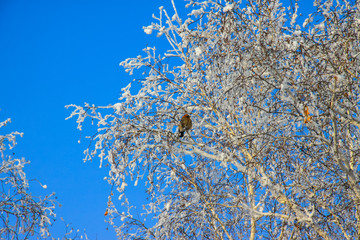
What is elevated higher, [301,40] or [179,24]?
[179,24]

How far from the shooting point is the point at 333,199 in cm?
554

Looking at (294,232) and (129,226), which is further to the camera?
(129,226)

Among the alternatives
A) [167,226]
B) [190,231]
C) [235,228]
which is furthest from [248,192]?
[167,226]

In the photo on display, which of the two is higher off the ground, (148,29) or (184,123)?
(148,29)

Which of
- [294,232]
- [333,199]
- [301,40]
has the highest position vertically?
[301,40]

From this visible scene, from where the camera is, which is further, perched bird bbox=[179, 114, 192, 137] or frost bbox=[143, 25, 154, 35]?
perched bird bbox=[179, 114, 192, 137]

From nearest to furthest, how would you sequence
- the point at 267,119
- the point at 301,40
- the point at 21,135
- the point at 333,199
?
the point at 301,40 → the point at 267,119 → the point at 333,199 → the point at 21,135

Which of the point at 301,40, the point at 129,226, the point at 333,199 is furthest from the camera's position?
the point at 129,226

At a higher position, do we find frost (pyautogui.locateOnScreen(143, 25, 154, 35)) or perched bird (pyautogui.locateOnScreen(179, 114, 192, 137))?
frost (pyautogui.locateOnScreen(143, 25, 154, 35))

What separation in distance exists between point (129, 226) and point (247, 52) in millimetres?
4775

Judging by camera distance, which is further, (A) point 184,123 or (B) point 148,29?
(A) point 184,123

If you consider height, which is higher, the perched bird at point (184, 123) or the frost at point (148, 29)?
the frost at point (148, 29)

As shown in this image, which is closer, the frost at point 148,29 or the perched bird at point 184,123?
the frost at point 148,29

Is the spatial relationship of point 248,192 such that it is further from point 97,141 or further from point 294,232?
point 97,141
